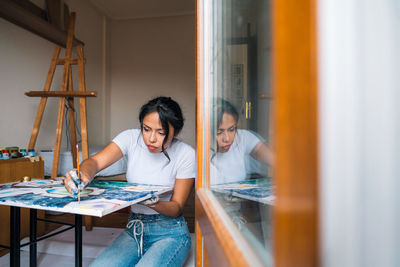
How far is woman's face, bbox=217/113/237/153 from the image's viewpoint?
67cm

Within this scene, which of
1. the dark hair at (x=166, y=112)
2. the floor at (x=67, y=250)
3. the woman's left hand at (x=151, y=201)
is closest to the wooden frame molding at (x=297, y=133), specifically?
the woman's left hand at (x=151, y=201)

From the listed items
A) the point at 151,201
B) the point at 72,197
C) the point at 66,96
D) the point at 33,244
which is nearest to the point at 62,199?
the point at 72,197

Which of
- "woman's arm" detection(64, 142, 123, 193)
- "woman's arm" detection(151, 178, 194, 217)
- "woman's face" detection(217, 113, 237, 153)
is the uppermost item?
"woman's face" detection(217, 113, 237, 153)

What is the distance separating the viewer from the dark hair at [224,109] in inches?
25.9

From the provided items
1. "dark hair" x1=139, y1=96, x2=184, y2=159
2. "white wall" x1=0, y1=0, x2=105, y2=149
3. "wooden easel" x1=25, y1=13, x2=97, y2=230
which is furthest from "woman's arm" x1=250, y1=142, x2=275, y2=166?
"white wall" x1=0, y1=0, x2=105, y2=149

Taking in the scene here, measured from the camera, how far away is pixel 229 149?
698mm

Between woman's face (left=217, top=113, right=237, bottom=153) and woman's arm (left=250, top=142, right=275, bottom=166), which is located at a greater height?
→ woman's face (left=217, top=113, right=237, bottom=153)

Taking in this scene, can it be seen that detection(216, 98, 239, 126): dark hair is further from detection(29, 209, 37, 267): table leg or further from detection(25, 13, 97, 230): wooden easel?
detection(25, 13, 97, 230): wooden easel

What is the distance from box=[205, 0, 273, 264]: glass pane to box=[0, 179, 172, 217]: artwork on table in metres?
0.40

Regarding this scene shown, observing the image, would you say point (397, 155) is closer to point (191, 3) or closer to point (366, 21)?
point (366, 21)

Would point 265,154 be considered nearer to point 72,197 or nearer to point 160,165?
point 72,197

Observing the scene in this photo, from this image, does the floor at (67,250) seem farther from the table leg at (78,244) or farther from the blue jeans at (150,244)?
the table leg at (78,244)

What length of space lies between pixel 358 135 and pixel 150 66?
487 cm

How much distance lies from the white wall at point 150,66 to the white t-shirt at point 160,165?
3185mm
